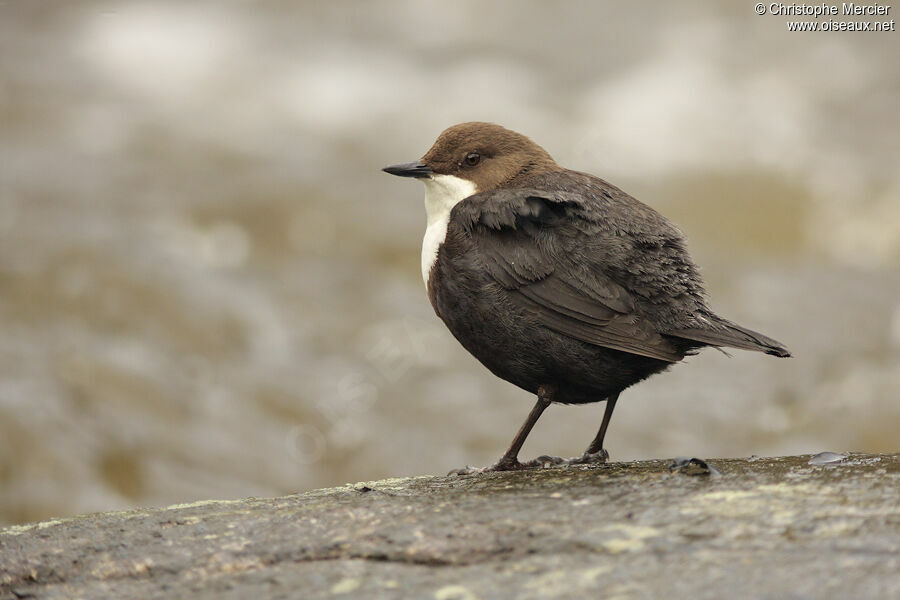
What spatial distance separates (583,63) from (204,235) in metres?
6.48

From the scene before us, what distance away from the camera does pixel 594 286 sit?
4215 mm

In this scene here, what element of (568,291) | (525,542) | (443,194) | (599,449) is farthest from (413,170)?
(525,542)

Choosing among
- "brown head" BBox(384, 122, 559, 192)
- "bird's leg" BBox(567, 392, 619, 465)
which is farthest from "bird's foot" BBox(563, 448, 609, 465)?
"brown head" BBox(384, 122, 559, 192)

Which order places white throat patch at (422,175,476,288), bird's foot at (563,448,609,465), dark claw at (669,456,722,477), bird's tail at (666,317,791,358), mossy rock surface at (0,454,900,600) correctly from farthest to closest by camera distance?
white throat patch at (422,175,476,288) < bird's foot at (563,448,609,465) < bird's tail at (666,317,791,358) < dark claw at (669,456,722,477) < mossy rock surface at (0,454,900,600)

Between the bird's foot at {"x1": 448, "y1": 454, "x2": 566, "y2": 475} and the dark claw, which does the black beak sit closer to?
the bird's foot at {"x1": 448, "y1": 454, "x2": 566, "y2": 475}

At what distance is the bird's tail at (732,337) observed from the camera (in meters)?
3.79

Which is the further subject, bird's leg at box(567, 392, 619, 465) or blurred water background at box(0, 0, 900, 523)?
blurred water background at box(0, 0, 900, 523)

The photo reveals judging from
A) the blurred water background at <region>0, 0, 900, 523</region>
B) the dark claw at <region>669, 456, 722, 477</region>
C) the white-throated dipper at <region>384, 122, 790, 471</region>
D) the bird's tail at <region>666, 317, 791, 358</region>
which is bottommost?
the dark claw at <region>669, 456, 722, 477</region>

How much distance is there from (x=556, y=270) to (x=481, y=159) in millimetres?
962

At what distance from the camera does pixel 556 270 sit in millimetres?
4289

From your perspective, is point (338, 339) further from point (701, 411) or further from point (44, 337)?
point (701, 411)

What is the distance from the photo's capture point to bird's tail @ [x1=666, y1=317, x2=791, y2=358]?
149 inches

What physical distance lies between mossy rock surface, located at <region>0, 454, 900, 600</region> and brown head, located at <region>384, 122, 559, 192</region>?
5.77 ft

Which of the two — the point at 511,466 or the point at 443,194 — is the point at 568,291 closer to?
the point at 511,466
